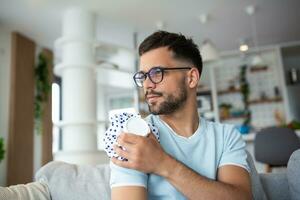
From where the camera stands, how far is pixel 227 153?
0.97 m

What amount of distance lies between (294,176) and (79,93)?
97.7 inches

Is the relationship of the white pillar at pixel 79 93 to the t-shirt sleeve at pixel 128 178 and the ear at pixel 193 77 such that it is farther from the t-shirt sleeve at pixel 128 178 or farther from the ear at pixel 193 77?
the t-shirt sleeve at pixel 128 178

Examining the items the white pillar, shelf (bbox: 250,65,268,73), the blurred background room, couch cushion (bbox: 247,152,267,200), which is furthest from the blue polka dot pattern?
shelf (bbox: 250,65,268,73)

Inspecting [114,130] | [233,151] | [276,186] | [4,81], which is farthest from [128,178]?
[4,81]

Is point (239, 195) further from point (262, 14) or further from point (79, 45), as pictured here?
point (262, 14)

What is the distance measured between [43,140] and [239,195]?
3.98 m

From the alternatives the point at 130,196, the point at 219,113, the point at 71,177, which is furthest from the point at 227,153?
the point at 219,113

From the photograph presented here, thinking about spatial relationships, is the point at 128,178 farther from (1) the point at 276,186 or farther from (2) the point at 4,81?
(2) the point at 4,81

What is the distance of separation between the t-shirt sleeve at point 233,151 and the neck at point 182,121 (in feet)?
0.40

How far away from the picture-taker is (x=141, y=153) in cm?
76

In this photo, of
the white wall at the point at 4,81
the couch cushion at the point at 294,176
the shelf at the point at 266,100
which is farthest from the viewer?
the shelf at the point at 266,100

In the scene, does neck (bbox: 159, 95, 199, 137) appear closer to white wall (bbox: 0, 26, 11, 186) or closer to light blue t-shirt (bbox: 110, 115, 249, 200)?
light blue t-shirt (bbox: 110, 115, 249, 200)

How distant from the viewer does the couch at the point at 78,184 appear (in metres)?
1.05

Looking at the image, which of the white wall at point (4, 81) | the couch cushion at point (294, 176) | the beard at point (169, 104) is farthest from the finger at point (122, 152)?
the white wall at point (4, 81)
